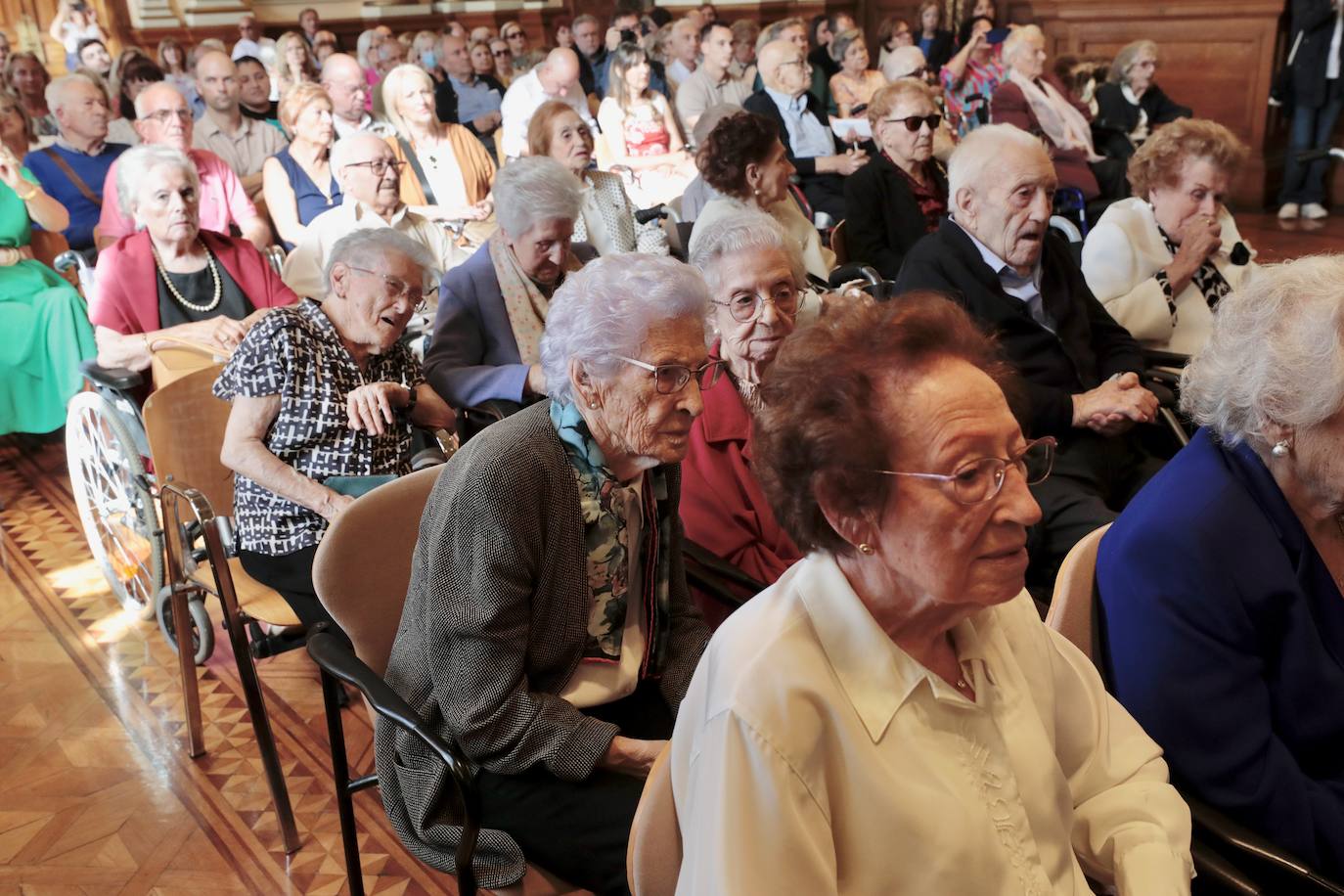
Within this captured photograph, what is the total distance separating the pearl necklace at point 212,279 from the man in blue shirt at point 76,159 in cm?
174

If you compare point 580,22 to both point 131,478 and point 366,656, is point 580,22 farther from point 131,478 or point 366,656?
point 366,656

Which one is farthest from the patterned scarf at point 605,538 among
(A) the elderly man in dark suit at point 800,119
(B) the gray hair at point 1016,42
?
(B) the gray hair at point 1016,42

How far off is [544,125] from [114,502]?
207 cm

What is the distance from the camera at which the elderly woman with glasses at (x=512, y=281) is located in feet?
9.70

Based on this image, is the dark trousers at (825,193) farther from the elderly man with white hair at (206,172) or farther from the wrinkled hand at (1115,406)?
the wrinkled hand at (1115,406)

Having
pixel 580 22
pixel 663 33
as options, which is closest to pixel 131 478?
pixel 663 33

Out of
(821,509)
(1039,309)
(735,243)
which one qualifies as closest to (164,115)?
(735,243)

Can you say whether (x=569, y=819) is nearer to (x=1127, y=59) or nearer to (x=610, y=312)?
(x=610, y=312)

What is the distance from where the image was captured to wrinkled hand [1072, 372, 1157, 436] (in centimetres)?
251

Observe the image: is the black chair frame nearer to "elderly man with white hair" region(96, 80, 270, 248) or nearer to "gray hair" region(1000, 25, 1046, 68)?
"elderly man with white hair" region(96, 80, 270, 248)

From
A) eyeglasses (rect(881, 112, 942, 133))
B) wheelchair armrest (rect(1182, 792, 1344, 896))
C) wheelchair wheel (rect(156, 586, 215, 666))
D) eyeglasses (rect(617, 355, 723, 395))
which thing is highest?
eyeglasses (rect(881, 112, 942, 133))

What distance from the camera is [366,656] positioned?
5.75ft

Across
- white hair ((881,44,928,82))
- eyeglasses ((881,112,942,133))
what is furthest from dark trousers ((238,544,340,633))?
white hair ((881,44,928,82))

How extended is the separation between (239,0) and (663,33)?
3.90 m
